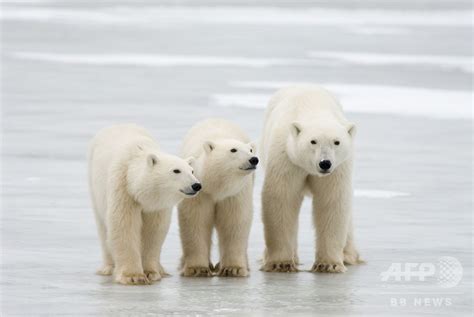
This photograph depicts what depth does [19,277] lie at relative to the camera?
6992 mm

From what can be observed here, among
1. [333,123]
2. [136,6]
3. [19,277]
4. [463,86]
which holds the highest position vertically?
[136,6]

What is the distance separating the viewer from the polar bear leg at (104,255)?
7.33m

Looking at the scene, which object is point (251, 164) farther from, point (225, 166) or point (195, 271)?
point (195, 271)

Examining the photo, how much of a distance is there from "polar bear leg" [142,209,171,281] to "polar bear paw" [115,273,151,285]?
0.50ft

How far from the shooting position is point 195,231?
24.1 ft

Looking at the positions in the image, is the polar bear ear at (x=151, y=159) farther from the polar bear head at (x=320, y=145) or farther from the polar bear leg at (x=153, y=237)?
the polar bear head at (x=320, y=145)

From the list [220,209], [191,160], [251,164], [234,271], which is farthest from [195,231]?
[251,164]

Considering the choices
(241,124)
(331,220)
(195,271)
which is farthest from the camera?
(241,124)

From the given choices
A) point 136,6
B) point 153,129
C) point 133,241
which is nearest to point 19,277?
point 133,241

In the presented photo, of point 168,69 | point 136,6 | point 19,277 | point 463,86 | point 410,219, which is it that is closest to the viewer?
point 19,277

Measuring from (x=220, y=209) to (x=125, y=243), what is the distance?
2.29 feet

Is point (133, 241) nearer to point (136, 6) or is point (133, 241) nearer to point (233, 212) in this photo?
point (233, 212)

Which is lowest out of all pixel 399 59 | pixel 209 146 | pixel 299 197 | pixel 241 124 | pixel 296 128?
pixel 299 197

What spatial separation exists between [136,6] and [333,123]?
29.6 metres
